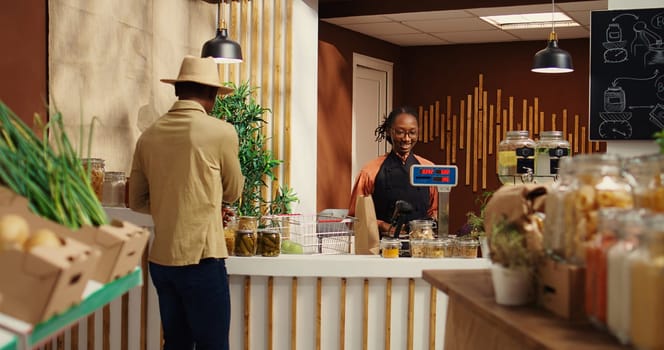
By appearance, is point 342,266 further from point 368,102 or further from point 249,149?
point 368,102

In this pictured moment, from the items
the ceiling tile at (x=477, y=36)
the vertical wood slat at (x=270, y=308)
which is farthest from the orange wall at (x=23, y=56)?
the ceiling tile at (x=477, y=36)

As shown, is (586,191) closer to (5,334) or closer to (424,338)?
(5,334)

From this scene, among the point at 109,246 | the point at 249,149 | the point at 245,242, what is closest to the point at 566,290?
the point at 109,246

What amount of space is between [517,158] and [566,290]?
1927 millimetres

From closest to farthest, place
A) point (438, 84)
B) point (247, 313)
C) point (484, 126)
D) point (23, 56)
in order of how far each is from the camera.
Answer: point (247, 313) → point (23, 56) → point (484, 126) → point (438, 84)

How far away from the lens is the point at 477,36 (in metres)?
9.35

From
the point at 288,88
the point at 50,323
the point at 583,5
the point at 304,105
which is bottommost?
the point at 50,323

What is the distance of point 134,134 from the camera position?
221 inches

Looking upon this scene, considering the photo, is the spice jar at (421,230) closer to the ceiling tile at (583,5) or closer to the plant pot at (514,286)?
the plant pot at (514,286)

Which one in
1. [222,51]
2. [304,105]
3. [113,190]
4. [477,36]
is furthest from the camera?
[477,36]

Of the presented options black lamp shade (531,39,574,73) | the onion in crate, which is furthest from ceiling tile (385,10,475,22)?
the onion in crate

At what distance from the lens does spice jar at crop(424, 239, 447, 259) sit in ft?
12.9

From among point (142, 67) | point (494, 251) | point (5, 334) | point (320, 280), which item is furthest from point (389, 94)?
point (5, 334)

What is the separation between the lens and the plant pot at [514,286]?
6.15 feet
